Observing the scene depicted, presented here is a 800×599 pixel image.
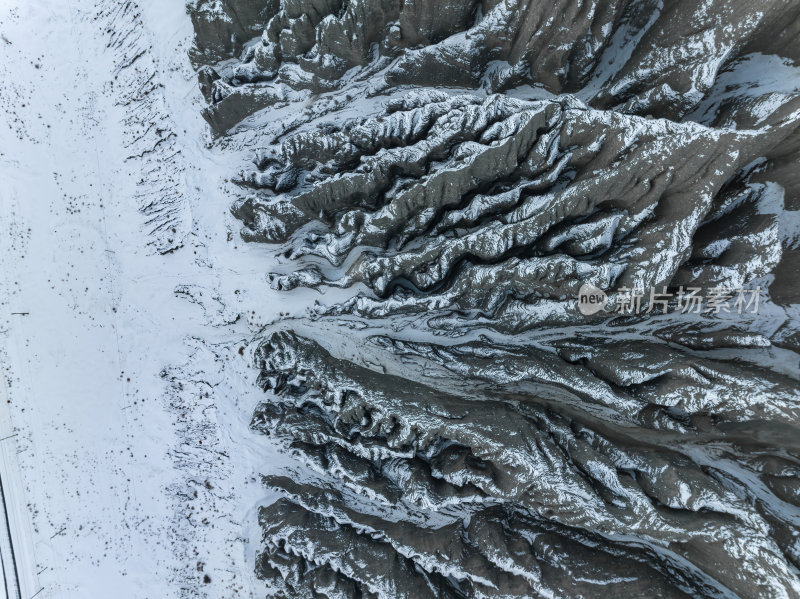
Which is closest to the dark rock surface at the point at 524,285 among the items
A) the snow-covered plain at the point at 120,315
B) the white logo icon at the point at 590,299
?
the white logo icon at the point at 590,299

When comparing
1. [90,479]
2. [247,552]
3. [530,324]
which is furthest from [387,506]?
[90,479]

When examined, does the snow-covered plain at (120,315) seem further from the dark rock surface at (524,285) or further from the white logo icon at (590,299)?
the white logo icon at (590,299)

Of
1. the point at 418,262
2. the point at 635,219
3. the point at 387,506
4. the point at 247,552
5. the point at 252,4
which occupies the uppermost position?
the point at 252,4

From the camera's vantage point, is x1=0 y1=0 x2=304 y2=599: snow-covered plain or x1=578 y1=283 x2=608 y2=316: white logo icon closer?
x1=578 y1=283 x2=608 y2=316: white logo icon

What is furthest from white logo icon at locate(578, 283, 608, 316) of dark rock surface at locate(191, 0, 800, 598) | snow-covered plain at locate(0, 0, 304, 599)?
snow-covered plain at locate(0, 0, 304, 599)

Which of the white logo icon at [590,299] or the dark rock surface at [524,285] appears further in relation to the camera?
the white logo icon at [590,299]

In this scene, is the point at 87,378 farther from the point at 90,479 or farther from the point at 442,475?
the point at 442,475

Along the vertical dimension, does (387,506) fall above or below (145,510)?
above

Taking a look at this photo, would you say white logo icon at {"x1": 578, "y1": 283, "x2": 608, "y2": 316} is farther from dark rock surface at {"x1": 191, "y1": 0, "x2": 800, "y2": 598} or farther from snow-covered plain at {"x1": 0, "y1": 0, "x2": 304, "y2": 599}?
snow-covered plain at {"x1": 0, "y1": 0, "x2": 304, "y2": 599}
